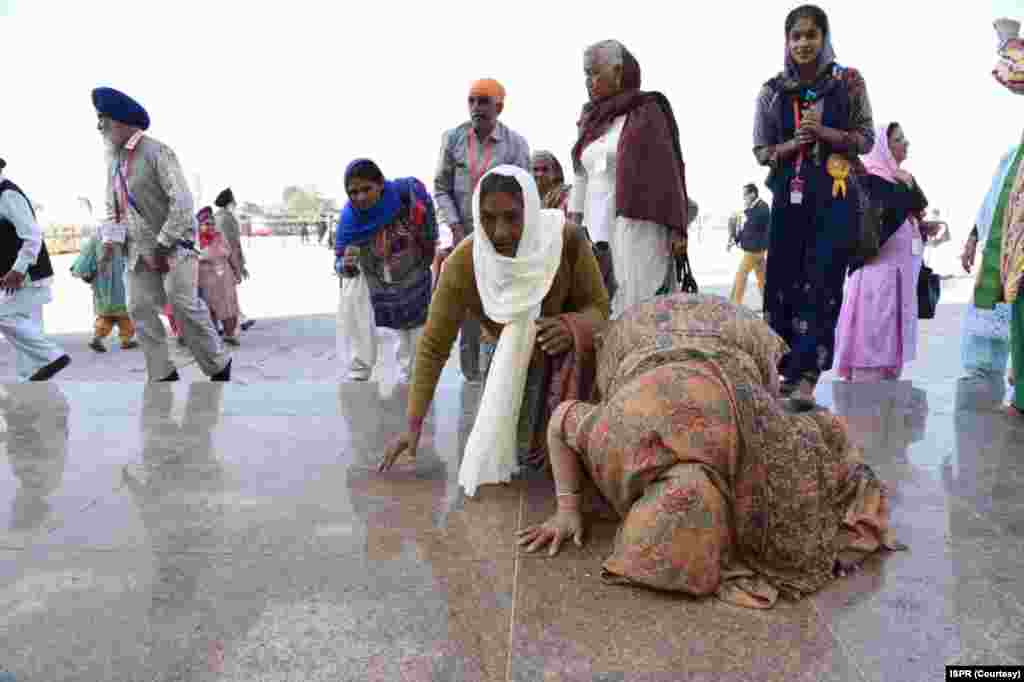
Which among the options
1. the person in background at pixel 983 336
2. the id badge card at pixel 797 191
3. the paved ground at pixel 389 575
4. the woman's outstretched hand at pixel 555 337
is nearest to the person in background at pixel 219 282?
the paved ground at pixel 389 575

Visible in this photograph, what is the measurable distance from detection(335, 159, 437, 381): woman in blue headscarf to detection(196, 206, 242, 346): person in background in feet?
14.1

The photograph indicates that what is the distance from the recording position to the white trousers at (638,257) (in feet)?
13.3

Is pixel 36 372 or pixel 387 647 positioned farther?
pixel 36 372

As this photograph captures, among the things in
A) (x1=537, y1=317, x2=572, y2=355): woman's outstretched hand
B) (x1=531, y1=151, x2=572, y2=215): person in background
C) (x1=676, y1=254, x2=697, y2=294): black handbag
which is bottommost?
(x1=537, y1=317, x2=572, y2=355): woman's outstretched hand

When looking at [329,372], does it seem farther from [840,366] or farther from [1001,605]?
[1001,605]

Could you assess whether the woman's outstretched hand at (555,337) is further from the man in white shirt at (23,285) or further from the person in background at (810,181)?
the man in white shirt at (23,285)

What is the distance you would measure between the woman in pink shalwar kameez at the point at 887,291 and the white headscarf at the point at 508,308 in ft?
10.1

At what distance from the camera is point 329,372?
7199 mm

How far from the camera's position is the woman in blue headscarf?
16.7 feet

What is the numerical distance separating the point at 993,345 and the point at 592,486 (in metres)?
3.76

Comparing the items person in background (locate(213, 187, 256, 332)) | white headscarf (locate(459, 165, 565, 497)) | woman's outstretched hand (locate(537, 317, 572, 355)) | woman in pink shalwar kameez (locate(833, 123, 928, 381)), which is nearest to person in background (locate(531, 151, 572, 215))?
woman in pink shalwar kameez (locate(833, 123, 928, 381))

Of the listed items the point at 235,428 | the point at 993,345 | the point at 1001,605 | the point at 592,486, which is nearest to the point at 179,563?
the point at 592,486

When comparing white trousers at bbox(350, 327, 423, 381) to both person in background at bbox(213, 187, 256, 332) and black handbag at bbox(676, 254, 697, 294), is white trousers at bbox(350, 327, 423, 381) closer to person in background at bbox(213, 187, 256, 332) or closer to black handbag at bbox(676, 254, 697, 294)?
black handbag at bbox(676, 254, 697, 294)

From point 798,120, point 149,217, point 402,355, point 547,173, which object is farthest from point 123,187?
point 798,120
